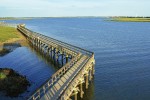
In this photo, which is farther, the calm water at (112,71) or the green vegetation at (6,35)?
the green vegetation at (6,35)

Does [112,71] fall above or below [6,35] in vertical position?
below

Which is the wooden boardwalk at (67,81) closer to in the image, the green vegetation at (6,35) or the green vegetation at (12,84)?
the green vegetation at (12,84)

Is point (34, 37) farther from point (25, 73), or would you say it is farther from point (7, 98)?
point (7, 98)

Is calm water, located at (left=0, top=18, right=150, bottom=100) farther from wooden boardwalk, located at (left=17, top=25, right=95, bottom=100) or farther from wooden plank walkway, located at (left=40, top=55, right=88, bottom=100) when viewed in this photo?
wooden plank walkway, located at (left=40, top=55, right=88, bottom=100)

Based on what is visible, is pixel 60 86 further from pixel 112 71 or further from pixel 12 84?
pixel 112 71

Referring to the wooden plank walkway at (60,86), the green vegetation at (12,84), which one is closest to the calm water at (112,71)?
the wooden plank walkway at (60,86)

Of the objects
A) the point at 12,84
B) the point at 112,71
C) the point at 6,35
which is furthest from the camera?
the point at 6,35

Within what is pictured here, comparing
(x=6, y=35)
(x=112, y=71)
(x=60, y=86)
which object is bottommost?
(x=112, y=71)

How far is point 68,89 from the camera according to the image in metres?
22.1

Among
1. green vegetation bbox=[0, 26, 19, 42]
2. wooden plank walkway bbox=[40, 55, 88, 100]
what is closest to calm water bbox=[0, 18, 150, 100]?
wooden plank walkway bbox=[40, 55, 88, 100]

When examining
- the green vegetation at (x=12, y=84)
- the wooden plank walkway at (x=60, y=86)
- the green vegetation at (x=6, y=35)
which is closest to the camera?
the wooden plank walkway at (x=60, y=86)

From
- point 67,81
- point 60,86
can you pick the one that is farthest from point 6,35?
point 60,86

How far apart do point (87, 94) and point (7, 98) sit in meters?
9.16

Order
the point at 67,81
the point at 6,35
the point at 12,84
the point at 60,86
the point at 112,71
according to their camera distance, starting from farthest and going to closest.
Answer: the point at 6,35, the point at 112,71, the point at 12,84, the point at 67,81, the point at 60,86
